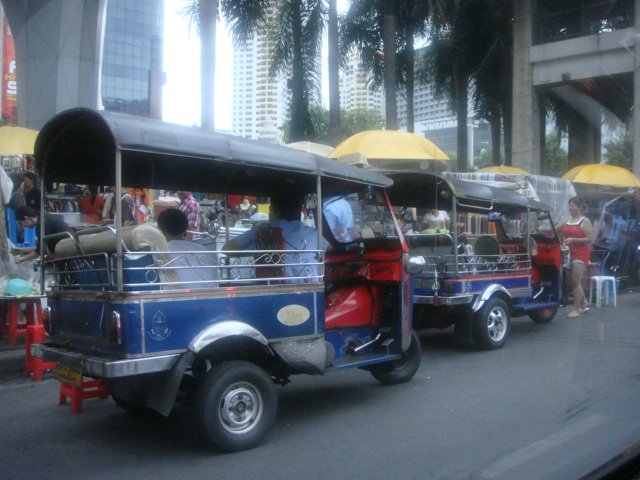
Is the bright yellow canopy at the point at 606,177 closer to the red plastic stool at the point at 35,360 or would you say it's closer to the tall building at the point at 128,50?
the red plastic stool at the point at 35,360

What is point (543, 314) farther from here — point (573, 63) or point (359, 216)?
point (573, 63)

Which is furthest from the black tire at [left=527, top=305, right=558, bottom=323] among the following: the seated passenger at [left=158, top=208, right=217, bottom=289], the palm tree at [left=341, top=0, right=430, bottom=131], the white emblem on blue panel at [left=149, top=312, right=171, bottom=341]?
the palm tree at [left=341, top=0, right=430, bottom=131]

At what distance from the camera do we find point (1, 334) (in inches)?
316

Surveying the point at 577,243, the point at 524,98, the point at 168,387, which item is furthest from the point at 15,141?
the point at 524,98

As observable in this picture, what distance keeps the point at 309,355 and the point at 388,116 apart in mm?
13051

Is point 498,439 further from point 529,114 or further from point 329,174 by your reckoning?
point 529,114

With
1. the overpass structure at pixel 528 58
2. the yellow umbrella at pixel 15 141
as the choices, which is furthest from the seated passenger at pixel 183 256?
the overpass structure at pixel 528 58

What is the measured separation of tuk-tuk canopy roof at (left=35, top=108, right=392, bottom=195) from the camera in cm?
403

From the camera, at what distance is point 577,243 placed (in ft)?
32.9

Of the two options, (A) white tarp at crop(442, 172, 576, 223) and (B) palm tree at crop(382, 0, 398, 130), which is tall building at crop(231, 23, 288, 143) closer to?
(B) palm tree at crop(382, 0, 398, 130)

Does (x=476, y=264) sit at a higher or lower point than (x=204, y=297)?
higher

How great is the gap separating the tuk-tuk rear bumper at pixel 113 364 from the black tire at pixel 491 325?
4.47m

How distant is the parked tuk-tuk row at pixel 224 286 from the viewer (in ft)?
13.1

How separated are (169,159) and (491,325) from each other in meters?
4.61
